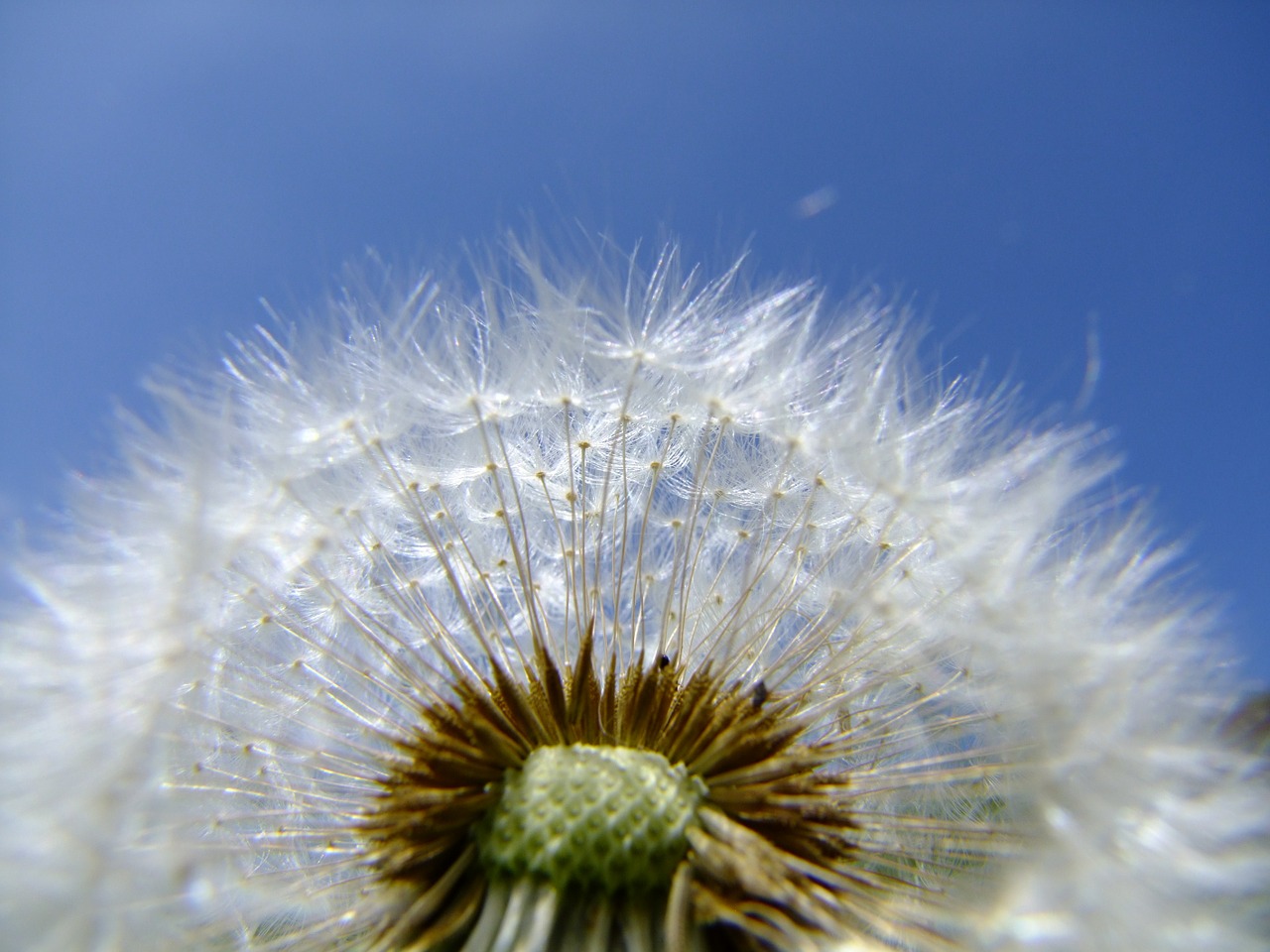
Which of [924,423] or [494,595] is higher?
[924,423]

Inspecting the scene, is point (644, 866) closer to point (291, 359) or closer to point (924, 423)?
point (924, 423)

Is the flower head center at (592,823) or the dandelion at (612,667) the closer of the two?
the dandelion at (612,667)

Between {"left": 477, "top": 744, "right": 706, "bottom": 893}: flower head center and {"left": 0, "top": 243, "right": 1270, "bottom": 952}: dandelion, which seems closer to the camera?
{"left": 0, "top": 243, "right": 1270, "bottom": 952}: dandelion

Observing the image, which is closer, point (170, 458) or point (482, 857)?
point (482, 857)

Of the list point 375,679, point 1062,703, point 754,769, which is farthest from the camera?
point 375,679

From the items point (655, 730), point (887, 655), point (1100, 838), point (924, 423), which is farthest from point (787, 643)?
point (1100, 838)
